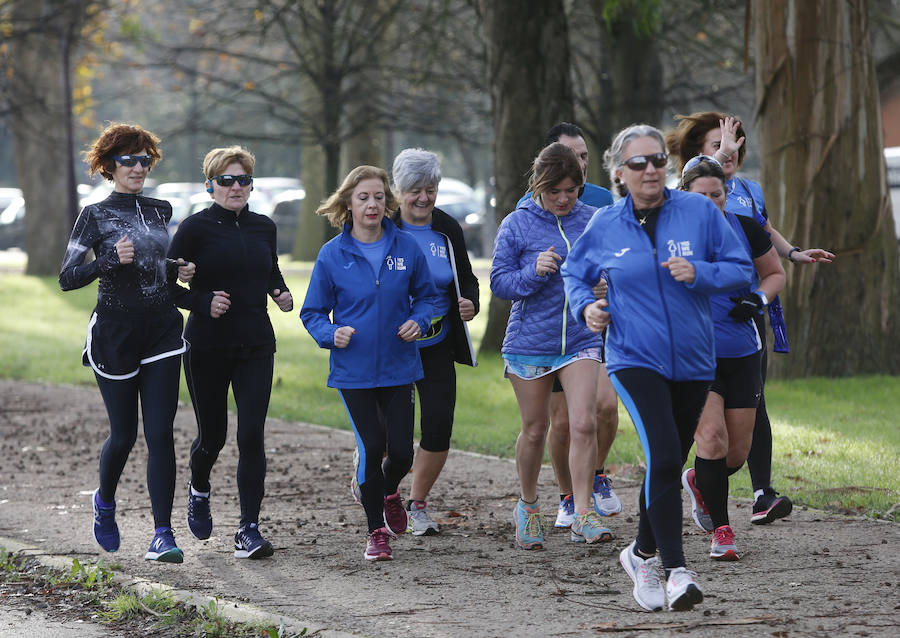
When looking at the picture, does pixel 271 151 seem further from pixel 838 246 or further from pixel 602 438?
pixel 602 438

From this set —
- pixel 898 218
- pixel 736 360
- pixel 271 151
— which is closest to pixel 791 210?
pixel 736 360

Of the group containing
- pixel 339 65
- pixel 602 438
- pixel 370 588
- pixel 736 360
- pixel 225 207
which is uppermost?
pixel 339 65

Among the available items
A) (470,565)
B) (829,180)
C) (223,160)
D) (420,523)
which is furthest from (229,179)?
(829,180)

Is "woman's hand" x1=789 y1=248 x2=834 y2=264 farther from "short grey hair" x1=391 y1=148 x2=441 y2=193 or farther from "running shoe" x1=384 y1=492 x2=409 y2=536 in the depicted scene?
"running shoe" x1=384 y1=492 x2=409 y2=536

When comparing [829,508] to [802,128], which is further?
[802,128]

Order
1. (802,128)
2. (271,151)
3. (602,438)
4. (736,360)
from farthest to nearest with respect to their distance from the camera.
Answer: (271,151), (802,128), (602,438), (736,360)

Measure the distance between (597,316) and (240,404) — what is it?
2.23m

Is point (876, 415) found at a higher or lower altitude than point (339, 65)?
lower

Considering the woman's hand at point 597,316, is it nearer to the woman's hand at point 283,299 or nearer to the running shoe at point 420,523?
the woman's hand at point 283,299

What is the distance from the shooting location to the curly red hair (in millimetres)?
6551

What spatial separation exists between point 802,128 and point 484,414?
12.4 ft

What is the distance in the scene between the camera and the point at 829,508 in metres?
7.55

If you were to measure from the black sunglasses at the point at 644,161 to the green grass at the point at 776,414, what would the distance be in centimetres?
288

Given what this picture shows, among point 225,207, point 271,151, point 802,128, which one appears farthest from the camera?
point 271,151
